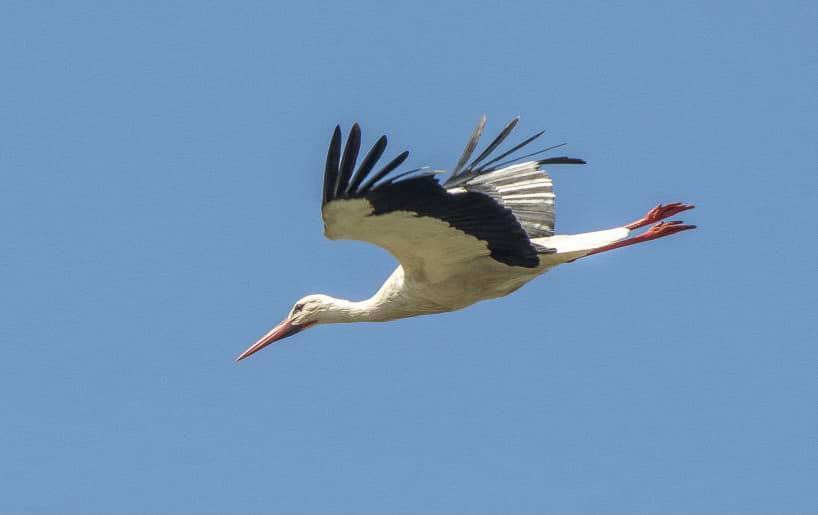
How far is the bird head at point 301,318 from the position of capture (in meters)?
11.1

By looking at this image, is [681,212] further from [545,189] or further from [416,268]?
[416,268]

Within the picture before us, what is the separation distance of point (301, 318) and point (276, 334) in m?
0.30

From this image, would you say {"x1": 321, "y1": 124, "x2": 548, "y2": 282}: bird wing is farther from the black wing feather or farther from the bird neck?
the bird neck

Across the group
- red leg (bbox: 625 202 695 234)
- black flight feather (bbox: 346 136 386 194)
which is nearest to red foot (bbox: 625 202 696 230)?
red leg (bbox: 625 202 695 234)

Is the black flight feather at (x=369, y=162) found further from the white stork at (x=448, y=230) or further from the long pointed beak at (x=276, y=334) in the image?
the long pointed beak at (x=276, y=334)

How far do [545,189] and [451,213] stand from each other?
6.37 feet

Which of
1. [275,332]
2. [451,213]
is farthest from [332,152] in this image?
[275,332]

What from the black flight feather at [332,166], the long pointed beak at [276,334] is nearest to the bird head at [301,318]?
the long pointed beak at [276,334]

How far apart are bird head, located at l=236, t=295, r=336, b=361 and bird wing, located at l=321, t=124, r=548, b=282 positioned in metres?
1.17

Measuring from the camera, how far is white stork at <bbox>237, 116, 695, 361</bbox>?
28.5 ft

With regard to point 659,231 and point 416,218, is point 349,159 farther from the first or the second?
point 659,231

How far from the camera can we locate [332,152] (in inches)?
332

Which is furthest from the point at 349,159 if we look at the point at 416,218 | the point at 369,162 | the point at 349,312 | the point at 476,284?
the point at 349,312

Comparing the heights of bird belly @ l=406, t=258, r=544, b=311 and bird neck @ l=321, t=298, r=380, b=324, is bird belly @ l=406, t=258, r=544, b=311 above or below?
below
